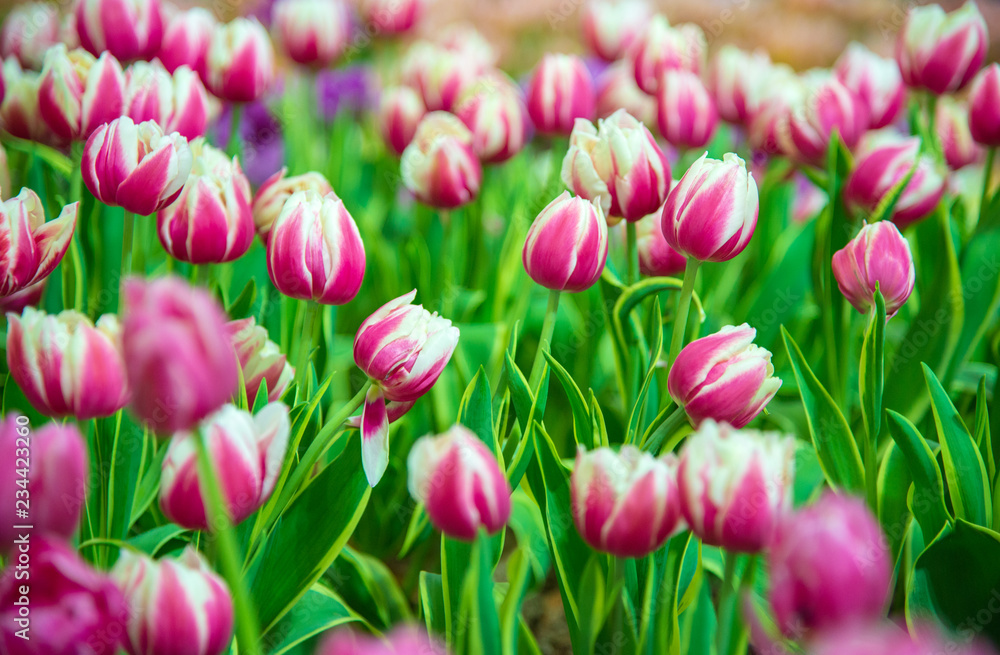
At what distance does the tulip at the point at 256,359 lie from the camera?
59 centimetres

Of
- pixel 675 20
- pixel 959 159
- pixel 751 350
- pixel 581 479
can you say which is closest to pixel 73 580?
pixel 581 479

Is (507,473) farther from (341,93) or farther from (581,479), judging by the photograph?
(341,93)

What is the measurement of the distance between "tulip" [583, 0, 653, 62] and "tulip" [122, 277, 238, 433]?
108 cm

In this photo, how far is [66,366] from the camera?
0.46 m

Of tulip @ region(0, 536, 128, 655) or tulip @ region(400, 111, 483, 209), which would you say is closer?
tulip @ region(0, 536, 128, 655)

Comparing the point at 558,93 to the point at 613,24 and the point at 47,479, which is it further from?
the point at 47,479

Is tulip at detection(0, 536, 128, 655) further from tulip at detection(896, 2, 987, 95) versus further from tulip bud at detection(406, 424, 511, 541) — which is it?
tulip at detection(896, 2, 987, 95)

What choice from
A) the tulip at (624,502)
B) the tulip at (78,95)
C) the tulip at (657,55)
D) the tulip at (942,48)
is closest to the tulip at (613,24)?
the tulip at (657,55)

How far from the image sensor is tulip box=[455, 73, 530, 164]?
0.93 metres

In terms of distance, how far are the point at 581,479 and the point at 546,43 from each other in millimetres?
2877

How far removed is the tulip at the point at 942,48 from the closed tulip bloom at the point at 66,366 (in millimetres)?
915

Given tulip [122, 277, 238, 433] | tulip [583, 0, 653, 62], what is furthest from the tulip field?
tulip [583, 0, 653, 62]

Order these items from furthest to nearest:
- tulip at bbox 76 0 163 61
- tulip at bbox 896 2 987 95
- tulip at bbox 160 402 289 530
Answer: tulip at bbox 896 2 987 95 < tulip at bbox 76 0 163 61 < tulip at bbox 160 402 289 530

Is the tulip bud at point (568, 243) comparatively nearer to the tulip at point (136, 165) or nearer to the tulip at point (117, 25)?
the tulip at point (136, 165)
